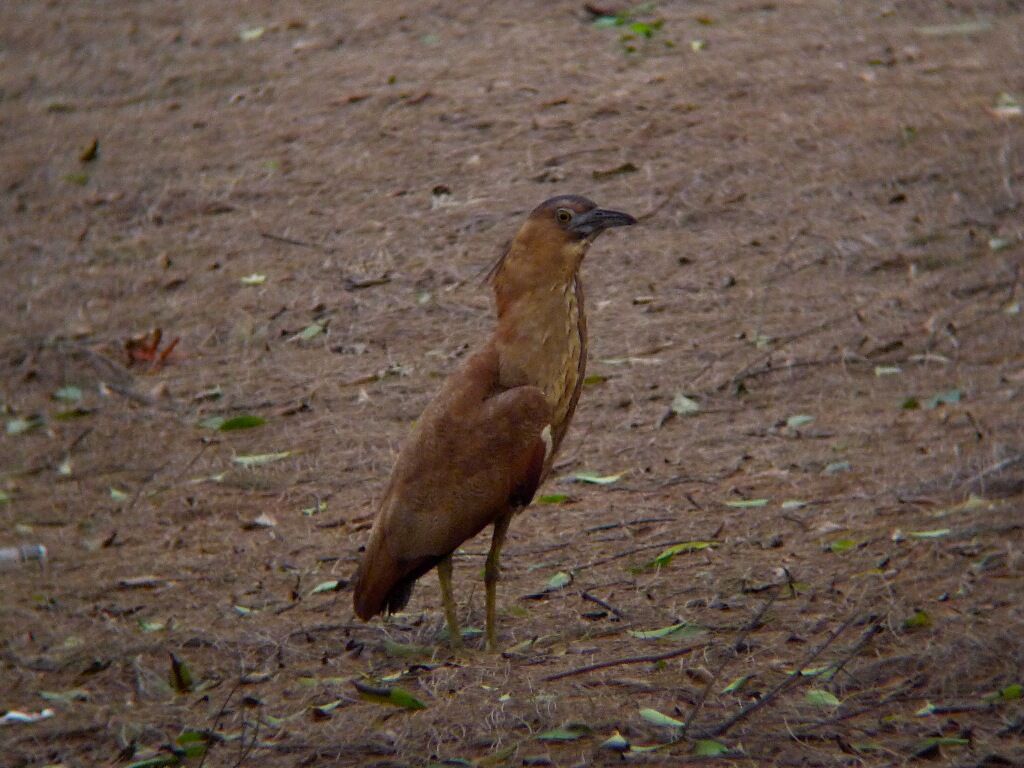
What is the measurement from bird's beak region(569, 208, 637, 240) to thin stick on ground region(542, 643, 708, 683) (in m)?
1.46

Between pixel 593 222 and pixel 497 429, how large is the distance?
0.81 metres

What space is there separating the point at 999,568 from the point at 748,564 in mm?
940

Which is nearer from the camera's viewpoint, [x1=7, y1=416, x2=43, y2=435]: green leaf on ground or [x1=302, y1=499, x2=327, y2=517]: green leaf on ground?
[x1=302, y1=499, x2=327, y2=517]: green leaf on ground

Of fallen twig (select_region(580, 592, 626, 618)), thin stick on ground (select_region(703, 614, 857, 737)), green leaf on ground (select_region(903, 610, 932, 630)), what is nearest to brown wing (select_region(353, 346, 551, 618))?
fallen twig (select_region(580, 592, 626, 618))

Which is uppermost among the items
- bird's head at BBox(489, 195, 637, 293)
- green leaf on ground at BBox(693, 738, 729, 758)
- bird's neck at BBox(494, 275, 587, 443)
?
bird's head at BBox(489, 195, 637, 293)

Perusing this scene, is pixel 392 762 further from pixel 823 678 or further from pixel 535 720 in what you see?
pixel 823 678

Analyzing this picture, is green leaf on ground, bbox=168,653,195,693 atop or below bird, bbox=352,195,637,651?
below

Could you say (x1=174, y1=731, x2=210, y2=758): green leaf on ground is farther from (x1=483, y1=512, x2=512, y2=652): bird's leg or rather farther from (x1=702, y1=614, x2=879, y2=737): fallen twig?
(x1=702, y1=614, x2=879, y2=737): fallen twig

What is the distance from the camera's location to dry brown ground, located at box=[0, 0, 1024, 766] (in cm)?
500

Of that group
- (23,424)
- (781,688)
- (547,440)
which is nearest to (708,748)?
(781,688)

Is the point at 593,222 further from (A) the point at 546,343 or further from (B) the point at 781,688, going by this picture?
(B) the point at 781,688

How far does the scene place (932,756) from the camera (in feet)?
14.0

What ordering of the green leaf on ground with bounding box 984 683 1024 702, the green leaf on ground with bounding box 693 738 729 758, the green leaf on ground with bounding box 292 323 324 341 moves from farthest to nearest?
the green leaf on ground with bounding box 292 323 324 341 < the green leaf on ground with bounding box 984 683 1024 702 < the green leaf on ground with bounding box 693 738 729 758

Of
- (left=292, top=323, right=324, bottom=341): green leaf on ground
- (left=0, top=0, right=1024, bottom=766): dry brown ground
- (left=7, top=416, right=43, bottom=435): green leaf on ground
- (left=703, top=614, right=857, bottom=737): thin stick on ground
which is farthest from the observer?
(left=292, top=323, right=324, bottom=341): green leaf on ground
